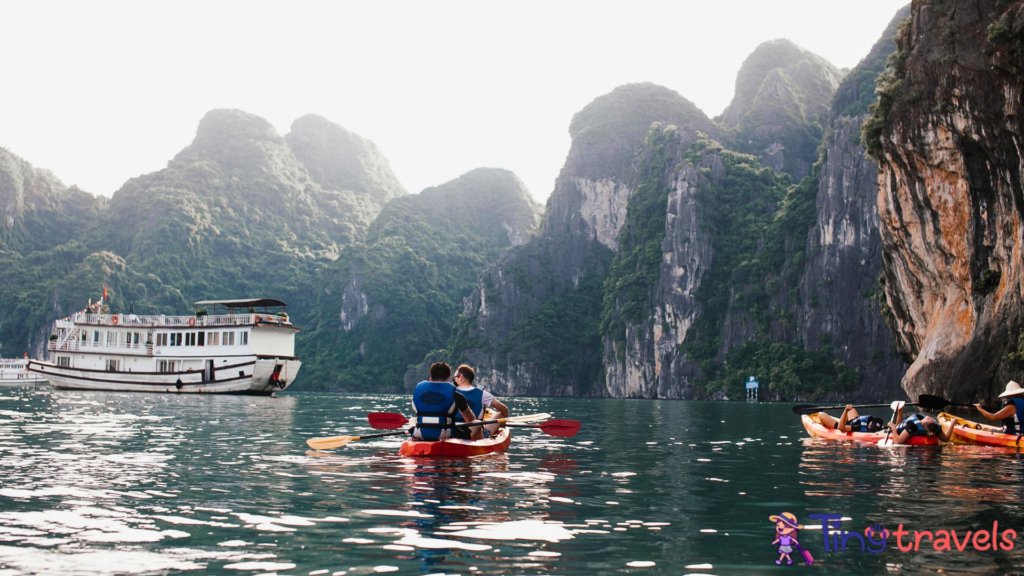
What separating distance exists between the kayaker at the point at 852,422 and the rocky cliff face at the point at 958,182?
11.4 metres

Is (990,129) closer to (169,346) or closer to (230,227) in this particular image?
(169,346)

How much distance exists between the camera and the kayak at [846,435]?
1975cm

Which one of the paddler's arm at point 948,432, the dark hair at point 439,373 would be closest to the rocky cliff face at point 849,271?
the paddler's arm at point 948,432

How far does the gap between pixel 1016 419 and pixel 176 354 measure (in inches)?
2033

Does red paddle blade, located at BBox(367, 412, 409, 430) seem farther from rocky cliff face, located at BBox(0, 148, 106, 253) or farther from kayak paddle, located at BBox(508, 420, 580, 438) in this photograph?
rocky cliff face, located at BBox(0, 148, 106, 253)

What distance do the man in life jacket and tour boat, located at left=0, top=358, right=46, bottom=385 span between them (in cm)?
7870

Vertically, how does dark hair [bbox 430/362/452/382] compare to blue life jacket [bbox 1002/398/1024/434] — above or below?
above

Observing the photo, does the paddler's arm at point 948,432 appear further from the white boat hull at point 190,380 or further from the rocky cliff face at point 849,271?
the rocky cliff face at point 849,271

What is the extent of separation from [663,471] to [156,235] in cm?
16996

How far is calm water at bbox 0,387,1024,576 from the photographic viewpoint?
712cm

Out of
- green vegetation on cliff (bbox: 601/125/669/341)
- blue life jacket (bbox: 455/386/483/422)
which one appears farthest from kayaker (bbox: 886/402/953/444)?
green vegetation on cliff (bbox: 601/125/669/341)

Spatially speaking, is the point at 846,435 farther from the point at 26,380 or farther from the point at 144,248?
the point at 144,248

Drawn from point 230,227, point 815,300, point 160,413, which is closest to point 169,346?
point 160,413

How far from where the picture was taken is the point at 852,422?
893 inches
